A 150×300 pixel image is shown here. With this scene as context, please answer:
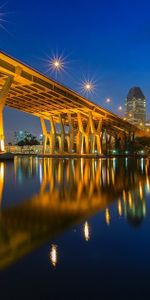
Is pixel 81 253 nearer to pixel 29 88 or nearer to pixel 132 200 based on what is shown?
pixel 132 200

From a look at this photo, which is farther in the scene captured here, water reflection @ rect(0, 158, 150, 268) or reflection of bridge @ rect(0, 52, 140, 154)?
reflection of bridge @ rect(0, 52, 140, 154)

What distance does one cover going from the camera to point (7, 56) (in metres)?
32.1

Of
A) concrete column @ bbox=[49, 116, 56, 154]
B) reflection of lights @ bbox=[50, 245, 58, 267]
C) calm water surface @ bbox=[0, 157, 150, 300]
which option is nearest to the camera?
calm water surface @ bbox=[0, 157, 150, 300]

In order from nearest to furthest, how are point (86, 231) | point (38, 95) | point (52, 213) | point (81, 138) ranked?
point (86, 231) → point (52, 213) → point (38, 95) → point (81, 138)

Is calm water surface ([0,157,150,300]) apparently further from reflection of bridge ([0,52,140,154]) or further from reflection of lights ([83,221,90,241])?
reflection of bridge ([0,52,140,154])

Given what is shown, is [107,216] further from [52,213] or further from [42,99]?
[42,99]

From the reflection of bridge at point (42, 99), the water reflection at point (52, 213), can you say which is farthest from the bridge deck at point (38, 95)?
the water reflection at point (52, 213)

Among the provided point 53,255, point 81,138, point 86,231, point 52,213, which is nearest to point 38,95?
point 81,138

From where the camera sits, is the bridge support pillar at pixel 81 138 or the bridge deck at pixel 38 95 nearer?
the bridge deck at pixel 38 95

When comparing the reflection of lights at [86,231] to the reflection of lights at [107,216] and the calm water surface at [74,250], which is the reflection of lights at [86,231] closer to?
the calm water surface at [74,250]

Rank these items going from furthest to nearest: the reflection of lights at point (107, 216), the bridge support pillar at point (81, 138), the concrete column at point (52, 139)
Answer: the concrete column at point (52, 139) < the bridge support pillar at point (81, 138) < the reflection of lights at point (107, 216)

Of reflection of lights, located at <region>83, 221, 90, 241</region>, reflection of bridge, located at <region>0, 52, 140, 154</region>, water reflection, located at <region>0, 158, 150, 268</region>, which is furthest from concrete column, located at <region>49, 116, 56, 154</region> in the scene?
reflection of lights, located at <region>83, 221, 90, 241</region>

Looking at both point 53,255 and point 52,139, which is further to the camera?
point 52,139

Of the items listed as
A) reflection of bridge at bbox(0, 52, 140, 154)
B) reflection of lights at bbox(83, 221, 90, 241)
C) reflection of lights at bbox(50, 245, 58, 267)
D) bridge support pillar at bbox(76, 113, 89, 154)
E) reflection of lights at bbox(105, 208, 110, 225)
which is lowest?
reflection of lights at bbox(105, 208, 110, 225)
